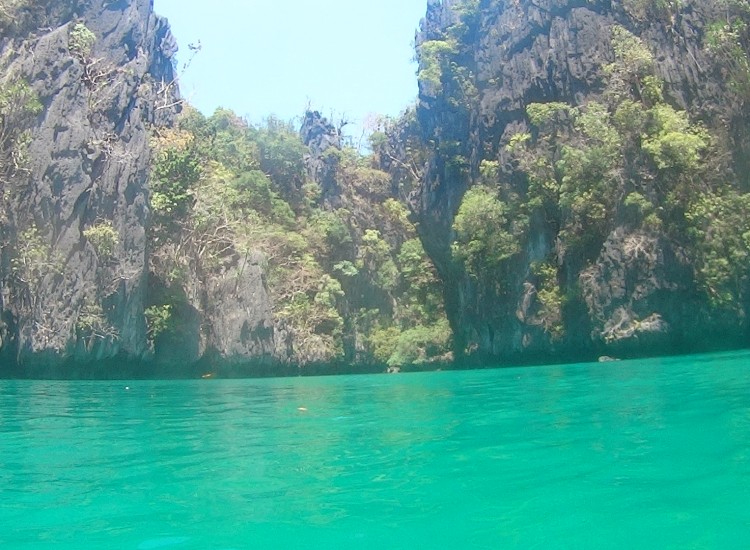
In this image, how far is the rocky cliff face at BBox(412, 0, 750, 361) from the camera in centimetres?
2242

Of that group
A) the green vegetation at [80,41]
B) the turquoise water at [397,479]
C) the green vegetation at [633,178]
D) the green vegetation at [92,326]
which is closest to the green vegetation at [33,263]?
the green vegetation at [92,326]

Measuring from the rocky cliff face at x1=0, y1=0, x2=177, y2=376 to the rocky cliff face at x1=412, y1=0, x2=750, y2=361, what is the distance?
44.2ft

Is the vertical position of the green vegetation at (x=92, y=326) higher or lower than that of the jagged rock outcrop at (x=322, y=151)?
lower

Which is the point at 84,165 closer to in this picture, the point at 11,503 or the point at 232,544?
the point at 11,503

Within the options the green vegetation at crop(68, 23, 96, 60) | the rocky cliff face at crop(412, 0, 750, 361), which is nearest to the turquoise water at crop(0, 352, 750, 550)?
the rocky cliff face at crop(412, 0, 750, 361)

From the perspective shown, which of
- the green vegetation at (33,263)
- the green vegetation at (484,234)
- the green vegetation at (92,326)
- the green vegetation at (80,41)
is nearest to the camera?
the green vegetation at (33,263)

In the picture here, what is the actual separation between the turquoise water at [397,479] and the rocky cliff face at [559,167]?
15.0 meters

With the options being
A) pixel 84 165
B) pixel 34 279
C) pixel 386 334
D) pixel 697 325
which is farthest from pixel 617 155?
pixel 34 279

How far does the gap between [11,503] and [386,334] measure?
2745 centimetres

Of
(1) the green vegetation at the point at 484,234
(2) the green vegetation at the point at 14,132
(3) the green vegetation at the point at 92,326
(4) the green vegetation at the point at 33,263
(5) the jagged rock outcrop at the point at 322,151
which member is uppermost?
(5) the jagged rock outcrop at the point at 322,151

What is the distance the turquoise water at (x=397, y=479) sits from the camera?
11.1 feet

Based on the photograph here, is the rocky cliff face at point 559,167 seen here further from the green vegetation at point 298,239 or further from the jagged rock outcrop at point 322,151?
the jagged rock outcrop at point 322,151

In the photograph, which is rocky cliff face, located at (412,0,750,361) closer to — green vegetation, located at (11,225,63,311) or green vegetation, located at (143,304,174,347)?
green vegetation, located at (143,304,174,347)

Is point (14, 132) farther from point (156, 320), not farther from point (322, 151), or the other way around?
point (322, 151)
